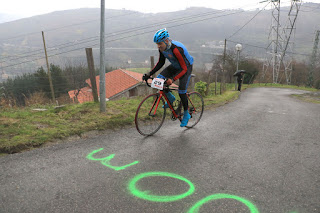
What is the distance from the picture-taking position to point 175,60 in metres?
4.27

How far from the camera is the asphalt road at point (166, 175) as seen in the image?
92.5 inches

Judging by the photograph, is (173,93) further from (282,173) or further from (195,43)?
(195,43)

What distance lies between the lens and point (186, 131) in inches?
195

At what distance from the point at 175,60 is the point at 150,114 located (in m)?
1.26

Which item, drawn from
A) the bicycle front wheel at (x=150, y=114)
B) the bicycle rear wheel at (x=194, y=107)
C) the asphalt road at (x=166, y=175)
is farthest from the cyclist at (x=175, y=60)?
the asphalt road at (x=166, y=175)

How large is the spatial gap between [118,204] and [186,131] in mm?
2897

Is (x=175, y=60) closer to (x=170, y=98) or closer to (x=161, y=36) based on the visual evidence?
(x=161, y=36)

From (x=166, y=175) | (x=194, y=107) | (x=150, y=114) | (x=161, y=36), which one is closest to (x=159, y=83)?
(x=150, y=114)

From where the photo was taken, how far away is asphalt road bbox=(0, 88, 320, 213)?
2350mm

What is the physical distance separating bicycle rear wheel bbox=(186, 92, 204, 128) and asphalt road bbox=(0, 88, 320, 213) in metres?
0.77

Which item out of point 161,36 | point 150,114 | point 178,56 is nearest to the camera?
point 161,36

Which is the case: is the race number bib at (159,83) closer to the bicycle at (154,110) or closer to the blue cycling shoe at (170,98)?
the bicycle at (154,110)

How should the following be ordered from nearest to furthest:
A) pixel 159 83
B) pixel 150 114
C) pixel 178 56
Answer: pixel 178 56, pixel 159 83, pixel 150 114

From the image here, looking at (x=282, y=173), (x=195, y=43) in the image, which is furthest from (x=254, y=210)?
(x=195, y=43)
